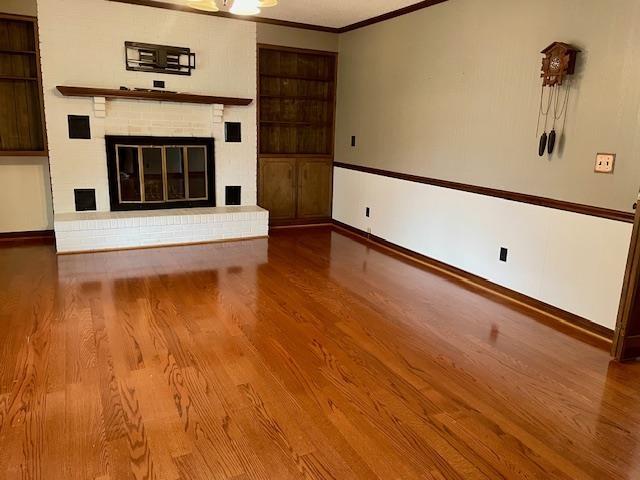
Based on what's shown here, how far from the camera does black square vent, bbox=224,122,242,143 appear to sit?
5.71 metres

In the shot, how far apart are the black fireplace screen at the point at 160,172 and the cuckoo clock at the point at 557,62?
3662 millimetres

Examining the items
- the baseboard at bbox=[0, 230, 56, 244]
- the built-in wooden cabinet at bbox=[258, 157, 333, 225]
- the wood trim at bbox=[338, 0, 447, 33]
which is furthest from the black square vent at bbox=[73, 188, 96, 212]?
the wood trim at bbox=[338, 0, 447, 33]

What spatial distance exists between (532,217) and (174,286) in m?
2.82

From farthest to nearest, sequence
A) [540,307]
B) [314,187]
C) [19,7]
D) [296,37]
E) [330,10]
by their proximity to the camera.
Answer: [314,187], [296,37], [330,10], [19,7], [540,307]

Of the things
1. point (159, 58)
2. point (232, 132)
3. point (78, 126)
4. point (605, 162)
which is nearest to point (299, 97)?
point (232, 132)

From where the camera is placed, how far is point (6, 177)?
16.3 ft

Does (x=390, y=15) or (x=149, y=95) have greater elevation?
(x=390, y=15)

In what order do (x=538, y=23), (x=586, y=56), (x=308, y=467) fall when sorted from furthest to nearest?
(x=538, y=23) < (x=586, y=56) < (x=308, y=467)

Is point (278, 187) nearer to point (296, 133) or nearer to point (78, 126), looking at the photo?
point (296, 133)

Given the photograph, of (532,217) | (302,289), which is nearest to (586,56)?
(532,217)

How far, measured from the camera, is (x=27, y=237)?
517cm

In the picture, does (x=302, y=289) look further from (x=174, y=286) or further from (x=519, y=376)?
(x=519, y=376)

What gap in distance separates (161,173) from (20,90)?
1.60 metres

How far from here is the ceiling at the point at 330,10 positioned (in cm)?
474
